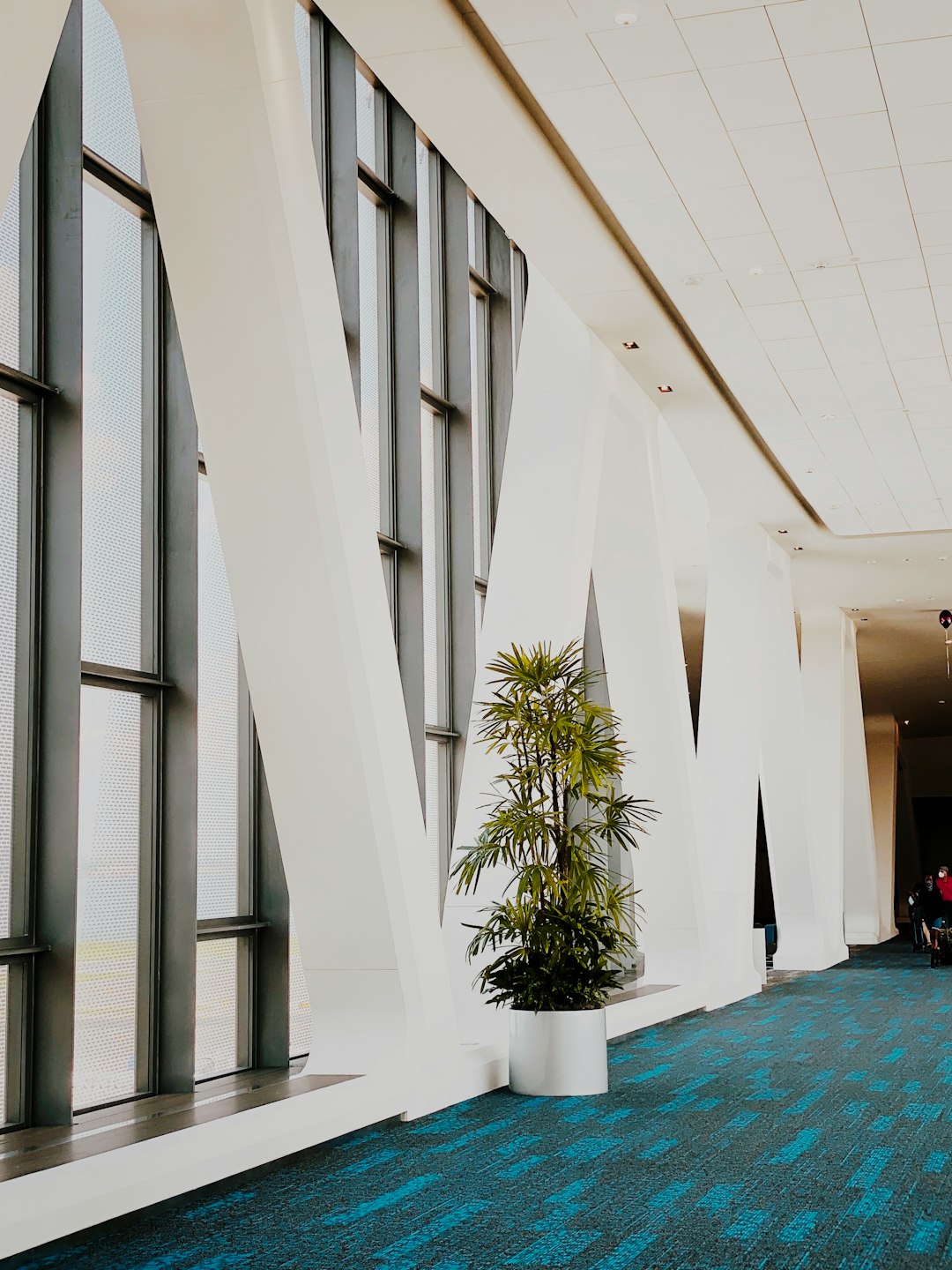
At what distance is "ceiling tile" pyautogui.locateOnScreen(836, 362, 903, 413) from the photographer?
33.7 ft

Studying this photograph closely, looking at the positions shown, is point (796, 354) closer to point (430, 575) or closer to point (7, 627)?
point (430, 575)

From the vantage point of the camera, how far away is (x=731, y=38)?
600 centimetres

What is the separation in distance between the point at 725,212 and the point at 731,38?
1.84m

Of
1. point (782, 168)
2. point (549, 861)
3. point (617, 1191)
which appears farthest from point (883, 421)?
point (617, 1191)

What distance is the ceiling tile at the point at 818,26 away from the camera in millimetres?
5730

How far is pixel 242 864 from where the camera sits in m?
8.50

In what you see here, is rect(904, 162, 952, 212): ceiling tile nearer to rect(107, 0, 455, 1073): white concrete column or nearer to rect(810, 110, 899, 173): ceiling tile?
rect(810, 110, 899, 173): ceiling tile

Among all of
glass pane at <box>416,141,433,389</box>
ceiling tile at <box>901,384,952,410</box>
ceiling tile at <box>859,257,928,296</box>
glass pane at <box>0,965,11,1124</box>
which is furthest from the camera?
glass pane at <box>416,141,433,389</box>

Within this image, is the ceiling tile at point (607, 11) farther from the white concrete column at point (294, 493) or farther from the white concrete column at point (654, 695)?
the white concrete column at point (654, 695)

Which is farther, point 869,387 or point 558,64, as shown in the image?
point 869,387

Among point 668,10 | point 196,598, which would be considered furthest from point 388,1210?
point 668,10

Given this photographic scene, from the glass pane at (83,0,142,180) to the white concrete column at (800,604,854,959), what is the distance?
528 inches

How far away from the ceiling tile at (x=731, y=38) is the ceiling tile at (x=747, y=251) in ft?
6.44

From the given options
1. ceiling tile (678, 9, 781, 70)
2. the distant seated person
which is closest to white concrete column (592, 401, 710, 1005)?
ceiling tile (678, 9, 781, 70)
